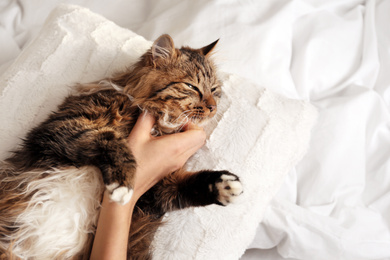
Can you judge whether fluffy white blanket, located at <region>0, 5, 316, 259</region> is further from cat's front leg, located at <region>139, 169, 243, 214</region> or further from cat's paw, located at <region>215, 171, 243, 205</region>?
cat's paw, located at <region>215, 171, 243, 205</region>

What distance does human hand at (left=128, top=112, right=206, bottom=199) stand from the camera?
1.21 meters

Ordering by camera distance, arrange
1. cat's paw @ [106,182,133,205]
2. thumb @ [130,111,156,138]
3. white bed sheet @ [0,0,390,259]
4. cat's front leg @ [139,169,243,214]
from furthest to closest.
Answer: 1. white bed sheet @ [0,0,390,259]
2. thumb @ [130,111,156,138]
3. cat's front leg @ [139,169,243,214]
4. cat's paw @ [106,182,133,205]

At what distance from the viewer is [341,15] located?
7.00 feet

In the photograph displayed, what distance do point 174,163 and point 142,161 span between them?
0.45ft

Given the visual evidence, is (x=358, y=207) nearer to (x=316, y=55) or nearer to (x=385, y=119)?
(x=385, y=119)

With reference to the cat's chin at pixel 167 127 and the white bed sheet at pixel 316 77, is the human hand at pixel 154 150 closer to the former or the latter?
the cat's chin at pixel 167 127

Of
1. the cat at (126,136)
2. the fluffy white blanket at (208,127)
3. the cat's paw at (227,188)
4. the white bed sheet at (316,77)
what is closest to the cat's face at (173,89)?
the cat at (126,136)

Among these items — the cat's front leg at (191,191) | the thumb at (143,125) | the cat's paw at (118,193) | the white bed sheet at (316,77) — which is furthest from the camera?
the white bed sheet at (316,77)

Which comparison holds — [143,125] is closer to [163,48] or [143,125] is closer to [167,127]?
[167,127]

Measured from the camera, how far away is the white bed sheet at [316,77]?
1.58 meters

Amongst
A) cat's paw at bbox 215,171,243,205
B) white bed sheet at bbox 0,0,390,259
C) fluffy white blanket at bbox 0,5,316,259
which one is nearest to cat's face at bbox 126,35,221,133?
fluffy white blanket at bbox 0,5,316,259

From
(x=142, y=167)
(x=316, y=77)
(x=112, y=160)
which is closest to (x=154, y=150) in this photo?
(x=142, y=167)

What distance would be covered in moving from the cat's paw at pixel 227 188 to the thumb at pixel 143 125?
0.35m

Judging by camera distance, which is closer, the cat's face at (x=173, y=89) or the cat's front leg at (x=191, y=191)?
the cat's front leg at (x=191, y=191)
